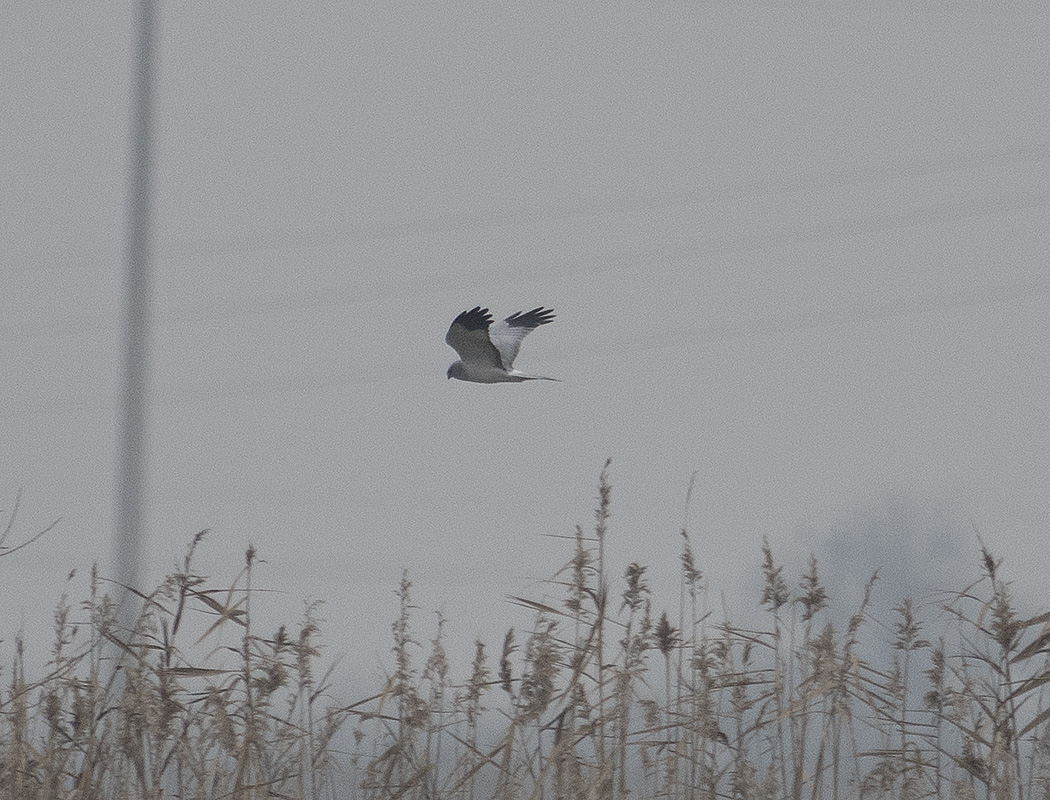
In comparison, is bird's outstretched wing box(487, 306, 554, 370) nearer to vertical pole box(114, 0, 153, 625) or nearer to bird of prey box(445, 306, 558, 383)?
bird of prey box(445, 306, 558, 383)

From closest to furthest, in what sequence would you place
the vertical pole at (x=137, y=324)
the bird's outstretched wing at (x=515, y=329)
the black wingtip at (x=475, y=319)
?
1. the black wingtip at (x=475, y=319)
2. the bird's outstretched wing at (x=515, y=329)
3. the vertical pole at (x=137, y=324)

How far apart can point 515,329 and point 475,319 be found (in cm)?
162

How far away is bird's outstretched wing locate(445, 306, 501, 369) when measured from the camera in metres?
8.33

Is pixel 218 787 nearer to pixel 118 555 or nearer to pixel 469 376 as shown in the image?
pixel 469 376

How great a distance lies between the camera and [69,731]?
3014mm

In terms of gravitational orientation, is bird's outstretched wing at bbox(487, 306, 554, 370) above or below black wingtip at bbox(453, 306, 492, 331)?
above

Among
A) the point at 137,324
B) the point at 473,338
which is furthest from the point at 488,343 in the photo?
the point at 137,324

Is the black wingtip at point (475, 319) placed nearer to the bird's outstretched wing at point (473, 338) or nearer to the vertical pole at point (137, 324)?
the bird's outstretched wing at point (473, 338)

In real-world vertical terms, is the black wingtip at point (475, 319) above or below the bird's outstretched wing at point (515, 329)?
below

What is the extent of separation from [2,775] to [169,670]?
0.73 metres

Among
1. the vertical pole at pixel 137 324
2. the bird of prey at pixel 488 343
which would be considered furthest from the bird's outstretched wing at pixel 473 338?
the vertical pole at pixel 137 324

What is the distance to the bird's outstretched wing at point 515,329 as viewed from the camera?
381 inches

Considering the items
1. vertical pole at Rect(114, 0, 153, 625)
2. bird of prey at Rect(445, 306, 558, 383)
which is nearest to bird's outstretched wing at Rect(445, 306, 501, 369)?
bird of prey at Rect(445, 306, 558, 383)

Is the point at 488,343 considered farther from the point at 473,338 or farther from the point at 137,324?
the point at 137,324
